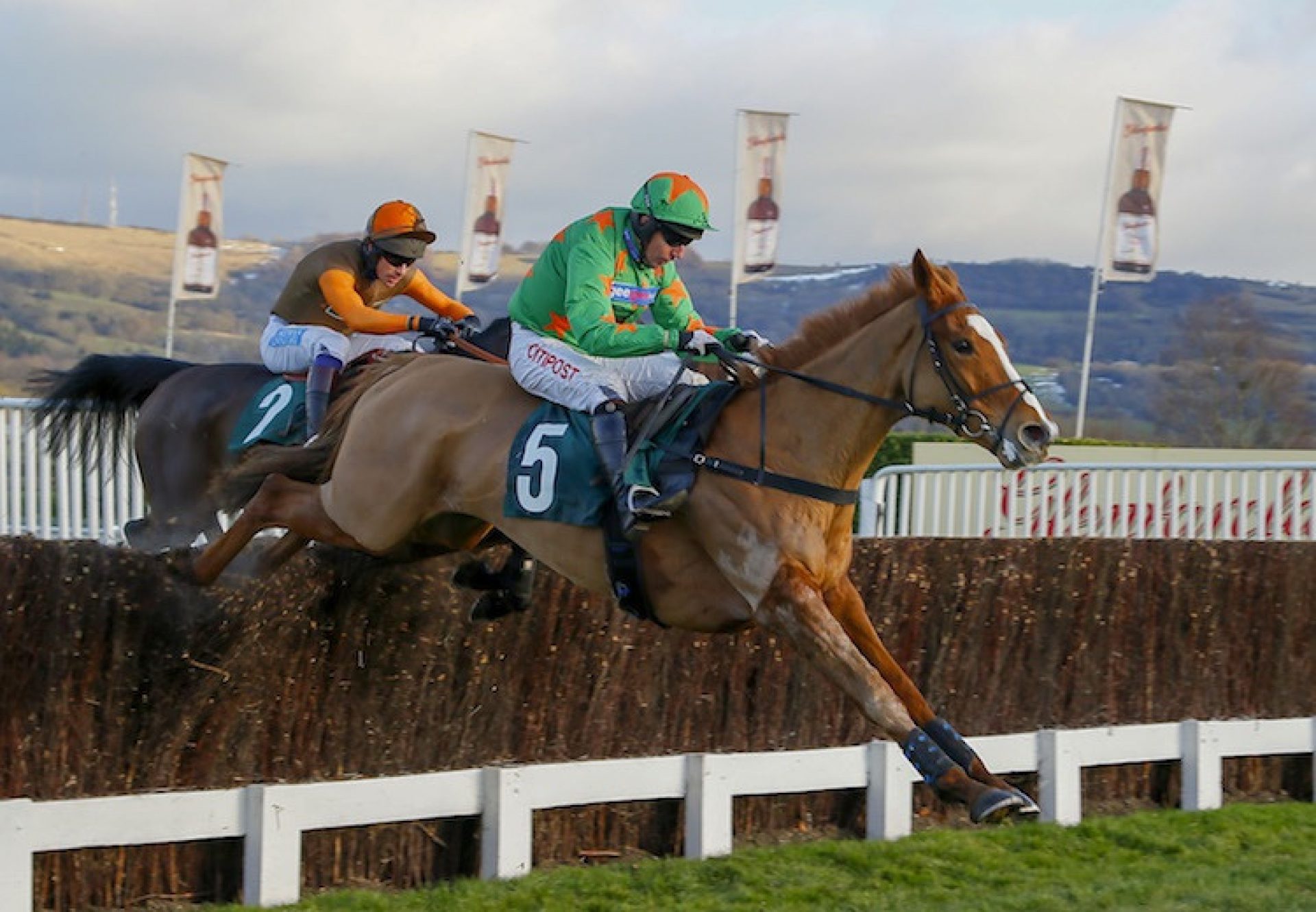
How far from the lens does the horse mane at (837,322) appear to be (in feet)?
17.3

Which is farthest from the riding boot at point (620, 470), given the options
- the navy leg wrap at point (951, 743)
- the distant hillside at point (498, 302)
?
the distant hillside at point (498, 302)

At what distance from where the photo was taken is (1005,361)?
189 inches

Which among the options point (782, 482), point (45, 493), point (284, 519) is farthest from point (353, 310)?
point (45, 493)

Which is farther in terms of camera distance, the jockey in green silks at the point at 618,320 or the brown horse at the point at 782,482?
the jockey in green silks at the point at 618,320

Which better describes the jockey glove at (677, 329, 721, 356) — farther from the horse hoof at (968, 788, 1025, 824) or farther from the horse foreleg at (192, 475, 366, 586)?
the horse hoof at (968, 788, 1025, 824)

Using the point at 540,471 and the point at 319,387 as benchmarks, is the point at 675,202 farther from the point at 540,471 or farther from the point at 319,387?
the point at 319,387

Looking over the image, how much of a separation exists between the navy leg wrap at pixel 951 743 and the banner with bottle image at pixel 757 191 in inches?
552

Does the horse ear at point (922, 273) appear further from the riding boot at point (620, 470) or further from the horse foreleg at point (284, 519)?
the horse foreleg at point (284, 519)

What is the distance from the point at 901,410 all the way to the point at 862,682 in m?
0.86

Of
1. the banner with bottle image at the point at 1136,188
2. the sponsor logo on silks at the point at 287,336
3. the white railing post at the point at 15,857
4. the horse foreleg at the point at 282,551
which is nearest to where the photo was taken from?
the white railing post at the point at 15,857

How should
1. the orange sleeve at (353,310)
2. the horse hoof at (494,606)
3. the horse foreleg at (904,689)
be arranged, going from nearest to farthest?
the horse foreleg at (904,689) → the horse hoof at (494,606) → the orange sleeve at (353,310)

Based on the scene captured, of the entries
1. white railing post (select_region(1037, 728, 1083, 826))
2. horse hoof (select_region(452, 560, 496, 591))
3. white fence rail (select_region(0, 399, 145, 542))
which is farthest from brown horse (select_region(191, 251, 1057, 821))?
white fence rail (select_region(0, 399, 145, 542))

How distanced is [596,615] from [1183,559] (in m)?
2.92

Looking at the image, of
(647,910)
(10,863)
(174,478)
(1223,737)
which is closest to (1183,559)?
(1223,737)
